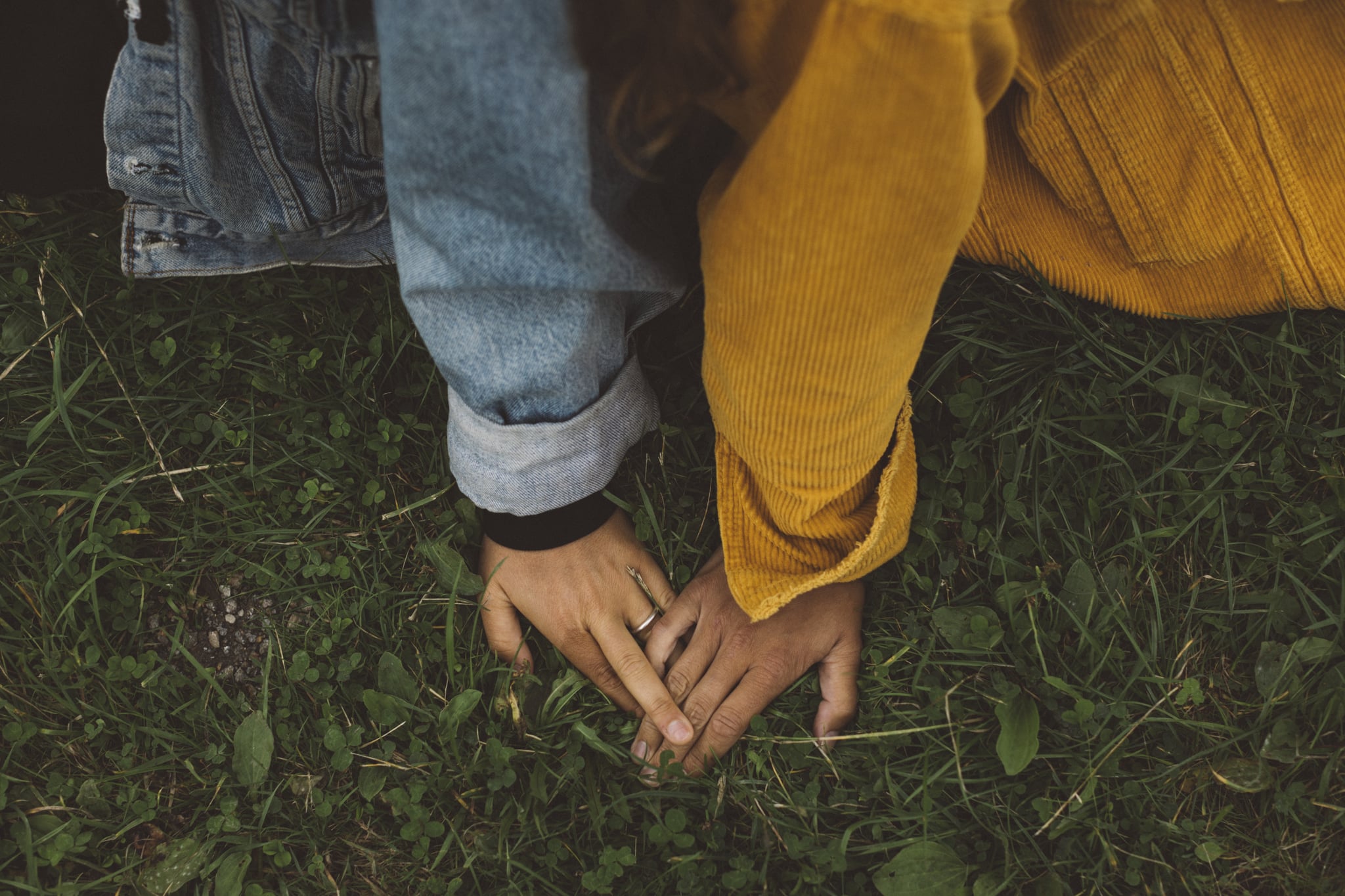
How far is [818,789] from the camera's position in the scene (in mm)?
1708

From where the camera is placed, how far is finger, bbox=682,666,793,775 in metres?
1.73

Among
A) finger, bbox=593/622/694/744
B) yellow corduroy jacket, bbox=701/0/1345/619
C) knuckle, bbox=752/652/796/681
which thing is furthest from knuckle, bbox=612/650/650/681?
yellow corduroy jacket, bbox=701/0/1345/619

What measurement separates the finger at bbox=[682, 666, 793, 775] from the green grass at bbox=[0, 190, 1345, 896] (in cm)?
4

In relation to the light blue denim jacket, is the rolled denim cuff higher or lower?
lower

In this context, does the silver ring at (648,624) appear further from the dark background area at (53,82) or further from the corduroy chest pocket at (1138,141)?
the dark background area at (53,82)

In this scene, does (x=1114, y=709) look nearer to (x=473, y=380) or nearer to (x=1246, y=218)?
(x=1246, y=218)

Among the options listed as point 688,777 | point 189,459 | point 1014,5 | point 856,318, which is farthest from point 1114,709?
point 189,459

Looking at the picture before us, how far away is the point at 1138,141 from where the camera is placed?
137cm

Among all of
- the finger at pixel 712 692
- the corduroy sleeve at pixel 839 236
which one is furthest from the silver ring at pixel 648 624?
the corduroy sleeve at pixel 839 236

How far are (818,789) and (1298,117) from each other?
4.72 feet

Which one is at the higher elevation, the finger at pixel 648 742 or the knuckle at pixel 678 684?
the knuckle at pixel 678 684

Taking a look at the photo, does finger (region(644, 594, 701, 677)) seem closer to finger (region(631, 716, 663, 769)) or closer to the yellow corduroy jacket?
finger (region(631, 716, 663, 769))

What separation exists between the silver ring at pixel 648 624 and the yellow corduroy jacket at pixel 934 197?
0.34 m

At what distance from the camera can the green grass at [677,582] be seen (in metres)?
1.65
